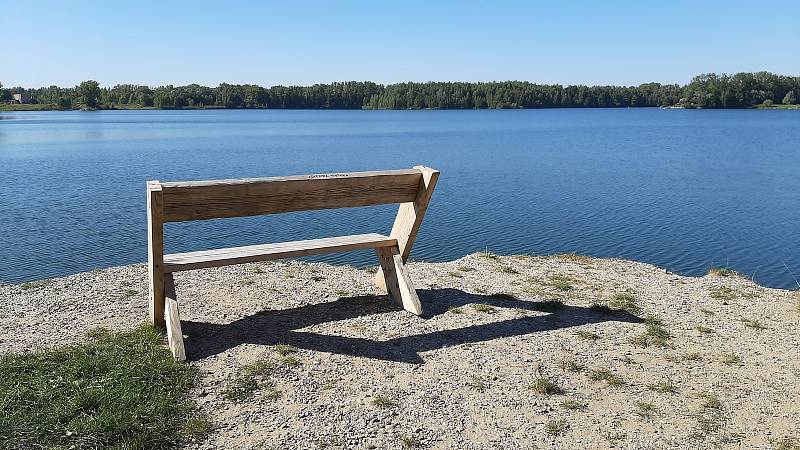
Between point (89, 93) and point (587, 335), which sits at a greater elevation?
point (89, 93)

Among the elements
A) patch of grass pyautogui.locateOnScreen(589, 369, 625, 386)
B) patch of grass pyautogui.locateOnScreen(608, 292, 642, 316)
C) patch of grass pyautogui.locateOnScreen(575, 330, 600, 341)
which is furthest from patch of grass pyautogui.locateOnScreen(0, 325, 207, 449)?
patch of grass pyautogui.locateOnScreen(608, 292, 642, 316)

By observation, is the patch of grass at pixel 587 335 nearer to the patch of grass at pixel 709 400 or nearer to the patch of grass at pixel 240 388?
the patch of grass at pixel 709 400

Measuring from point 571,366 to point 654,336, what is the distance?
55.4 inches

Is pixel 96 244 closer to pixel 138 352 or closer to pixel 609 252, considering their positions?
pixel 138 352

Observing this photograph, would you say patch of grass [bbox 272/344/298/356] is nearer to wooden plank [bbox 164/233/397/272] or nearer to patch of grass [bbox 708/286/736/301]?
wooden plank [bbox 164/233/397/272]

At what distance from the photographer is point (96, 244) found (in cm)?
1586

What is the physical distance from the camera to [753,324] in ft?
23.7

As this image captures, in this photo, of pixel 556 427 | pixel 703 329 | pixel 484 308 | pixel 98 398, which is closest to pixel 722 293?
pixel 703 329

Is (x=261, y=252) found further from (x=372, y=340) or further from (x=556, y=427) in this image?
(x=556, y=427)

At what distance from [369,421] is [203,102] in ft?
545

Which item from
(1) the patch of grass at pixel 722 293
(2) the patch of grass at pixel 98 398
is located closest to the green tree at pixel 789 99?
(1) the patch of grass at pixel 722 293

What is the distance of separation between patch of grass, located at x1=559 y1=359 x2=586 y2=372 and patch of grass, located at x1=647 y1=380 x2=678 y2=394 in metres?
0.59

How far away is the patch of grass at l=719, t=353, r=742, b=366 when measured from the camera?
237 inches

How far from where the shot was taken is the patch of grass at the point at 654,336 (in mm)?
6465
